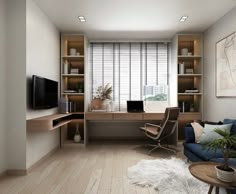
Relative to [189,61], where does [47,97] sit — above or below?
below

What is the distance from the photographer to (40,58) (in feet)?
12.0

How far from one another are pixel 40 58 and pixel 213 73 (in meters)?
3.50

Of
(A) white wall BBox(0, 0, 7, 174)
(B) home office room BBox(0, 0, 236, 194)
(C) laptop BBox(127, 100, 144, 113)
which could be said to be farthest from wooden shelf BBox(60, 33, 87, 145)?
(A) white wall BBox(0, 0, 7, 174)

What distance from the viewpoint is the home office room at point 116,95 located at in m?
2.83

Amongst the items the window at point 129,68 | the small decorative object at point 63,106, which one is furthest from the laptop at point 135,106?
the small decorative object at point 63,106

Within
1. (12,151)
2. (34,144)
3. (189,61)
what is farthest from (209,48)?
(12,151)

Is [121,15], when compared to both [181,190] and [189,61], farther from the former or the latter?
[181,190]

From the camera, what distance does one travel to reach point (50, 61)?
422 cm

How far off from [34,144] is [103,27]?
2842 millimetres

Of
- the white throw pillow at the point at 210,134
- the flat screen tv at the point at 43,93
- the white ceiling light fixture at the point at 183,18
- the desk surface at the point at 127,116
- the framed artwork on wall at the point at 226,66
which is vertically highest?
the white ceiling light fixture at the point at 183,18

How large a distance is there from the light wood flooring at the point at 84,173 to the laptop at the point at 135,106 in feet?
2.99

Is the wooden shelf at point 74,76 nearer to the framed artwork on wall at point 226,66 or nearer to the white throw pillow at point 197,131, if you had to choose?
the white throw pillow at point 197,131

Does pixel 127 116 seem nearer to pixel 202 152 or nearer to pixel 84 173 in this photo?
pixel 84 173

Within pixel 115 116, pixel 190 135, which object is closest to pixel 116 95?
pixel 115 116
